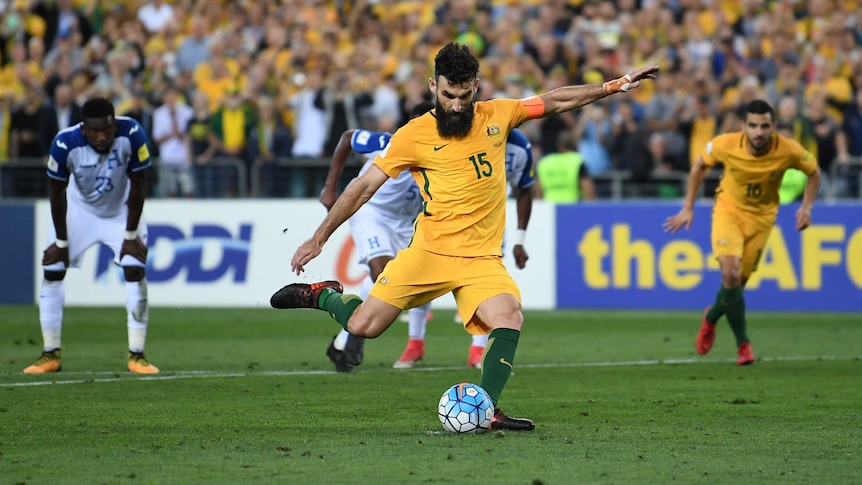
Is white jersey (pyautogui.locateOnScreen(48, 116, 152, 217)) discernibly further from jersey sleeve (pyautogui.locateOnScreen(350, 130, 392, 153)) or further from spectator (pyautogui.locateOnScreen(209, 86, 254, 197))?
spectator (pyautogui.locateOnScreen(209, 86, 254, 197))

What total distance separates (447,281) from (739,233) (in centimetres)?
534

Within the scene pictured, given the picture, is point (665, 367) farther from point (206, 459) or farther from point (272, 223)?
point (272, 223)

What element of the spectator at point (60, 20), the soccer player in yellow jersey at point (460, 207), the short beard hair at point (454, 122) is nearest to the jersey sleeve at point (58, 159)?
the soccer player in yellow jersey at point (460, 207)

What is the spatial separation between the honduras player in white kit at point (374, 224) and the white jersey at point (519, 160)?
3.05 feet

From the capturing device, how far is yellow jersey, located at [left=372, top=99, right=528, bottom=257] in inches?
328

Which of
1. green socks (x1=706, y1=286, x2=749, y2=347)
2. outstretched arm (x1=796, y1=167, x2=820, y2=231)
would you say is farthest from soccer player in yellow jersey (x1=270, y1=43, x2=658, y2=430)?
green socks (x1=706, y1=286, x2=749, y2=347)

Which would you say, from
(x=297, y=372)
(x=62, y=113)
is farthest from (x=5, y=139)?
(x=297, y=372)

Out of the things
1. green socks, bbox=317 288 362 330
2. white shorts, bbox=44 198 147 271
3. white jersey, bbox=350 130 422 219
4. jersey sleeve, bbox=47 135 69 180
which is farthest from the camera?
white jersey, bbox=350 130 422 219

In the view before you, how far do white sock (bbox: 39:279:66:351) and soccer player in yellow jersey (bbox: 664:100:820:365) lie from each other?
5.37 m

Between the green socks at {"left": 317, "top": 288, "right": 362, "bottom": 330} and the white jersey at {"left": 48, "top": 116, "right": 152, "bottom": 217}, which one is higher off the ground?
the white jersey at {"left": 48, "top": 116, "right": 152, "bottom": 217}

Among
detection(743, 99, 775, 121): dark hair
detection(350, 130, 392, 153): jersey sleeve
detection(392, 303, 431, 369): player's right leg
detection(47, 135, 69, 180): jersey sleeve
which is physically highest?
detection(743, 99, 775, 121): dark hair

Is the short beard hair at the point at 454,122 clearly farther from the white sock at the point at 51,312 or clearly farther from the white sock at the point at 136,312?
the white sock at the point at 51,312

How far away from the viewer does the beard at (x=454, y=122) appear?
8.27 m

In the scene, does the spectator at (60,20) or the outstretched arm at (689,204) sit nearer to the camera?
the outstretched arm at (689,204)
